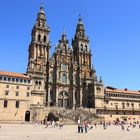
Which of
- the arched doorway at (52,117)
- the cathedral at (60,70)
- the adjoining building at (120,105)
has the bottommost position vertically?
the arched doorway at (52,117)

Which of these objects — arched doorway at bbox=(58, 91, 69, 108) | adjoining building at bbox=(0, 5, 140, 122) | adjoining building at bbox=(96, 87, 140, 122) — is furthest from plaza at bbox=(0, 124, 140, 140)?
adjoining building at bbox=(96, 87, 140, 122)

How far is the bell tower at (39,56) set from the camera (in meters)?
77.4

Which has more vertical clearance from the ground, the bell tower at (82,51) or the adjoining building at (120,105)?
the bell tower at (82,51)

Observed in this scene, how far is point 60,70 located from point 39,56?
9.48 m

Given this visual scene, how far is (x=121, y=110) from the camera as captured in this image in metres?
91.9

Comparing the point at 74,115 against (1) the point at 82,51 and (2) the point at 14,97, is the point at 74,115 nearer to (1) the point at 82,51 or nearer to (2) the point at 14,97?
(2) the point at 14,97

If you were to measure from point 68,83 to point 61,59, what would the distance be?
9.39 metres

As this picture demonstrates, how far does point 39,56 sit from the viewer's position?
84.5 metres

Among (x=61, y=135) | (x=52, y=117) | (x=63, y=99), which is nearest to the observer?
(x=61, y=135)

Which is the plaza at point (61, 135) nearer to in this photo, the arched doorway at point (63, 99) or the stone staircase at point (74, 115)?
the stone staircase at point (74, 115)

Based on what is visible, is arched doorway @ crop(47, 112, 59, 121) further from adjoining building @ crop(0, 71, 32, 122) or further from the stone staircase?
adjoining building @ crop(0, 71, 32, 122)

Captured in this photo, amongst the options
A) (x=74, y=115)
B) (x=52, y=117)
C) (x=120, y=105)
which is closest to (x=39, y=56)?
(x=52, y=117)

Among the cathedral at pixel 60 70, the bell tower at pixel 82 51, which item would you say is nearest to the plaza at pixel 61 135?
the cathedral at pixel 60 70

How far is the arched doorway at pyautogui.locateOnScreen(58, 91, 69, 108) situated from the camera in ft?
281
